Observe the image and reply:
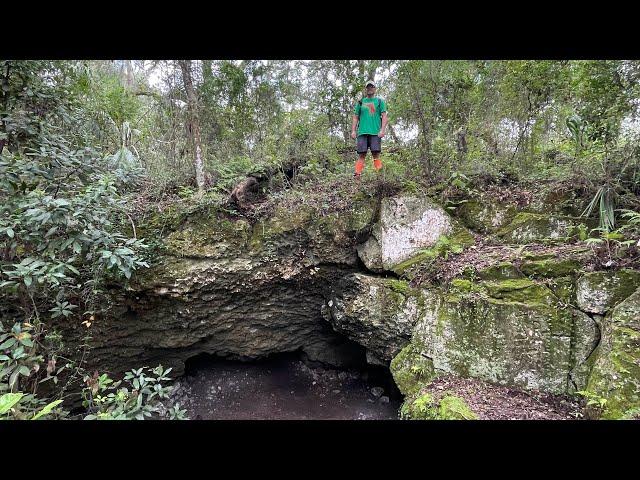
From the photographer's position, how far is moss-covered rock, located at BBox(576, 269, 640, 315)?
11.8ft

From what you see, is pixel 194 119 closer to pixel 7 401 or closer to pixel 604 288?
pixel 7 401

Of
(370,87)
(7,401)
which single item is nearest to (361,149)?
(370,87)

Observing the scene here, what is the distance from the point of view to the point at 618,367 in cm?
318

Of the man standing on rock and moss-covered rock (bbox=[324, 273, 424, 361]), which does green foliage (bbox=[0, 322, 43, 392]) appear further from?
the man standing on rock

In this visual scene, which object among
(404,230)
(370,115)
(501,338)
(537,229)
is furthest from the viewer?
(370,115)

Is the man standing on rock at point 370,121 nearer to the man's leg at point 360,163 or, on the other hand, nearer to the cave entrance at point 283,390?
the man's leg at point 360,163

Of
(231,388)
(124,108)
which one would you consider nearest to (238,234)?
(231,388)

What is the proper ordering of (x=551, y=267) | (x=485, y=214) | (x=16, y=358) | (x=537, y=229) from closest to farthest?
(x=16, y=358) < (x=551, y=267) < (x=537, y=229) < (x=485, y=214)

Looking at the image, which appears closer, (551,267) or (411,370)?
(551,267)

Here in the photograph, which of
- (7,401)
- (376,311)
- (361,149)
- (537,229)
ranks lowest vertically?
(376,311)

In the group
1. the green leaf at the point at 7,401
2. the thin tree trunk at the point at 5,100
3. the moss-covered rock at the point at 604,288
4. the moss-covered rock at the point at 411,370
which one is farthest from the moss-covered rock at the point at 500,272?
the thin tree trunk at the point at 5,100

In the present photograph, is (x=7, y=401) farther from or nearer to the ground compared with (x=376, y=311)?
farther from the ground

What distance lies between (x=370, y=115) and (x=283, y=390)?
17.7 ft
